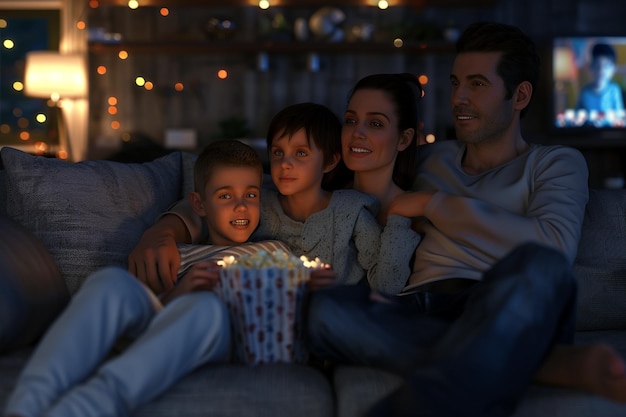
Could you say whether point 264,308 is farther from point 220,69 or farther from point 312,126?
point 220,69

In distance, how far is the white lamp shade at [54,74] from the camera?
217 inches

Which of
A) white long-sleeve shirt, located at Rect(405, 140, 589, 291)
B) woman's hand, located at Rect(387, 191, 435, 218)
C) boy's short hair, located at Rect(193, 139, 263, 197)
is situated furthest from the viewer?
boy's short hair, located at Rect(193, 139, 263, 197)

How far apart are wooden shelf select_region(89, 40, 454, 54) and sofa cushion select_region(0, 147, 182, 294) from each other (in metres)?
3.74

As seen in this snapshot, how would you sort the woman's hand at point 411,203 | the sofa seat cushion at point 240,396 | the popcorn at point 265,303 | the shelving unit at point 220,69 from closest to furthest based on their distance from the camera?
the sofa seat cushion at point 240,396
the popcorn at point 265,303
the woman's hand at point 411,203
the shelving unit at point 220,69

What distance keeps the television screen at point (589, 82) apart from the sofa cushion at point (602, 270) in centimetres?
390

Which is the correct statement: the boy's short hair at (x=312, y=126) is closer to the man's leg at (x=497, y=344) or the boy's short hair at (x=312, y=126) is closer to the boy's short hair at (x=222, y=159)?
the boy's short hair at (x=222, y=159)

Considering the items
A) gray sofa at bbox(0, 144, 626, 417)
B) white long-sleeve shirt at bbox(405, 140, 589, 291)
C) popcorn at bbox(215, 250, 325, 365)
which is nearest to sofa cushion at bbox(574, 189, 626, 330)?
gray sofa at bbox(0, 144, 626, 417)

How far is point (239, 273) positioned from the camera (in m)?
1.65

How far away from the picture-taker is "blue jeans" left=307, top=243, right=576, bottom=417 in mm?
1411

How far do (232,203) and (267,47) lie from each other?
12.8ft

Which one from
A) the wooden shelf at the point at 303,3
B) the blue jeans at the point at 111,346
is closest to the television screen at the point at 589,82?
the wooden shelf at the point at 303,3

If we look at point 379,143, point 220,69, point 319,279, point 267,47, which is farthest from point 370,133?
point 220,69

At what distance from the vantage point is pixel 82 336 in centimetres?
147

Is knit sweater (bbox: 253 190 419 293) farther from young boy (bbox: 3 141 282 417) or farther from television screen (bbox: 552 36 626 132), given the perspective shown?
television screen (bbox: 552 36 626 132)
